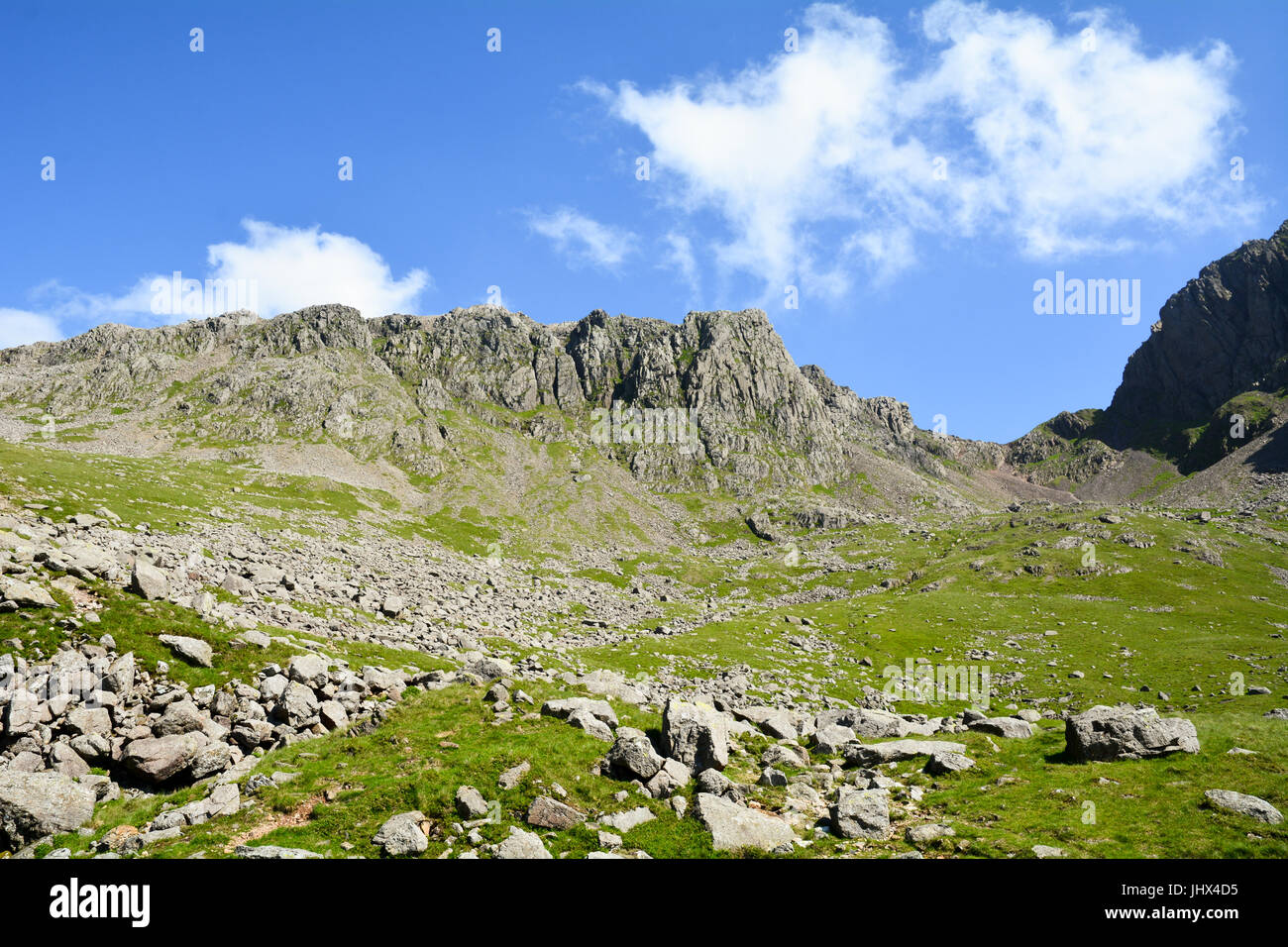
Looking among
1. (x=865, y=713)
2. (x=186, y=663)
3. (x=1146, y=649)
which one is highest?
(x=186, y=663)

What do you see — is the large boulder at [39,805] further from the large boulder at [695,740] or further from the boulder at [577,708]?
the large boulder at [695,740]

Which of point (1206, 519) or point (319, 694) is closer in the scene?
point (319, 694)

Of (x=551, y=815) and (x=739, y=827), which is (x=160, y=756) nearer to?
(x=551, y=815)

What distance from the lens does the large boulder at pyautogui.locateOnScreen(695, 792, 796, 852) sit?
17.6 meters

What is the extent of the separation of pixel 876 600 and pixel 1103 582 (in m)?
52.2

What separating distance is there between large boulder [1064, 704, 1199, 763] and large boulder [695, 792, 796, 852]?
51.1ft

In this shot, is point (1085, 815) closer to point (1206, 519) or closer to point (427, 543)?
point (427, 543)

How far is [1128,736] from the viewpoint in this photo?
2389 cm

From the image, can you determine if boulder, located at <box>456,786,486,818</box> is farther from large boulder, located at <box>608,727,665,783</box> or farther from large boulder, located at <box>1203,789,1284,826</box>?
large boulder, located at <box>1203,789,1284,826</box>
